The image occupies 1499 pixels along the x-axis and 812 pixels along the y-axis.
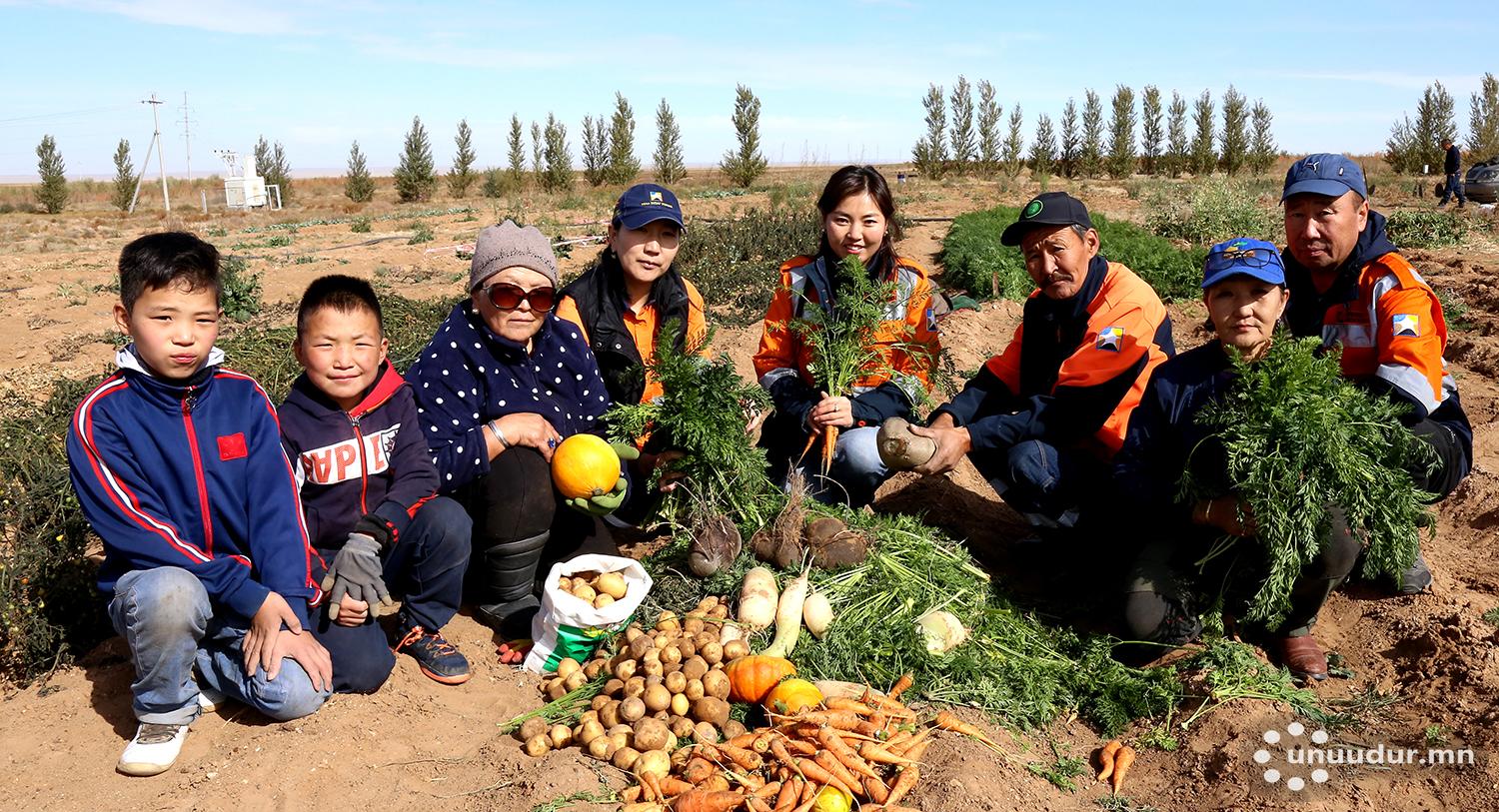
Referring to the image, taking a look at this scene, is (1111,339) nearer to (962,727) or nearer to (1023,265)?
(962,727)

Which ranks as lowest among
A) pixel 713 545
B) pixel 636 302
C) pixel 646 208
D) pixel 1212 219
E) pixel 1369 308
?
pixel 713 545

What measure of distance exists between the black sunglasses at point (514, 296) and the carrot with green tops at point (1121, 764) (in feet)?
9.22

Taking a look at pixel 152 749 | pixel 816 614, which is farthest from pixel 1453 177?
pixel 152 749

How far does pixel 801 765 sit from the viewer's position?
2.96 m

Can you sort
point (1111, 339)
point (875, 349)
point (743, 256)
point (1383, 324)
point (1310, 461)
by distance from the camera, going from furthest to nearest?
Result: point (743, 256)
point (875, 349)
point (1111, 339)
point (1383, 324)
point (1310, 461)

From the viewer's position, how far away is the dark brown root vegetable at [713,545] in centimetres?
403

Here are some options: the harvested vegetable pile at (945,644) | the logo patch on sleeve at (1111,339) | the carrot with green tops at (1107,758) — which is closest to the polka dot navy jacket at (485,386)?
the harvested vegetable pile at (945,644)

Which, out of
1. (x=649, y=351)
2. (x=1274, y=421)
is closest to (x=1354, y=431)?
(x=1274, y=421)

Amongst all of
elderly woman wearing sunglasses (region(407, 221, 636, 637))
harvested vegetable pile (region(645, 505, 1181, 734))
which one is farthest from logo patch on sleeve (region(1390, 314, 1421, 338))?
elderly woman wearing sunglasses (region(407, 221, 636, 637))

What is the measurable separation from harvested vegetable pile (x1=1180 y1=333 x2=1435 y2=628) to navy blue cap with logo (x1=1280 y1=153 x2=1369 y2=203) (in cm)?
111

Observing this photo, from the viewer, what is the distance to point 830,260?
4.85m

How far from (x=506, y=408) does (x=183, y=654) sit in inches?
59.1

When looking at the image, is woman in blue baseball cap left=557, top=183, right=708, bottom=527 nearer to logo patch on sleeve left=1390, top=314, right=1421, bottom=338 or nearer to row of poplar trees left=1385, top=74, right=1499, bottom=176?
logo patch on sleeve left=1390, top=314, right=1421, bottom=338

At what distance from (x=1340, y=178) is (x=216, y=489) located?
4614 mm
